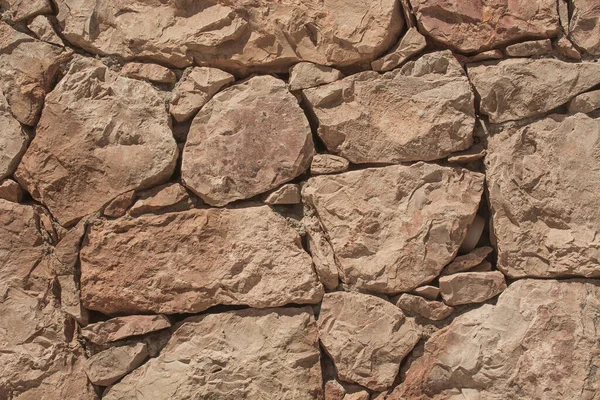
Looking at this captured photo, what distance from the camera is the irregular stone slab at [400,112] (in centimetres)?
202

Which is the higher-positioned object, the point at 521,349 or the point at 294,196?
the point at 294,196

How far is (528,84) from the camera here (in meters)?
1.99

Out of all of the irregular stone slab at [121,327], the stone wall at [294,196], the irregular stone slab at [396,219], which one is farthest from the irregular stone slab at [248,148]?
the irregular stone slab at [121,327]

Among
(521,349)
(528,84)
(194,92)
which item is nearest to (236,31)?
(194,92)

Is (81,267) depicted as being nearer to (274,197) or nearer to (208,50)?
Result: (274,197)

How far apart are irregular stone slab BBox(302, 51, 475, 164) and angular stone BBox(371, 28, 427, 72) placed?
27 millimetres

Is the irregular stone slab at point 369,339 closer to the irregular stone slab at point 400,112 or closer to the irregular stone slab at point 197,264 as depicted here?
the irregular stone slab at point 197,264

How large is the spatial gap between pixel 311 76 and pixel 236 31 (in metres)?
0.28

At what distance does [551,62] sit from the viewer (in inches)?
78.1

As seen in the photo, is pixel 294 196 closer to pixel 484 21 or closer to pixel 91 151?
pixel 91 151

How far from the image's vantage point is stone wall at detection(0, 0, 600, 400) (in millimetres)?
1971

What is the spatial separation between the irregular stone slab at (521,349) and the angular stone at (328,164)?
0.60m

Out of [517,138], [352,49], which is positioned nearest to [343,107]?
[352,49]

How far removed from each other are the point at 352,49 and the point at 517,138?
1.93 feet
